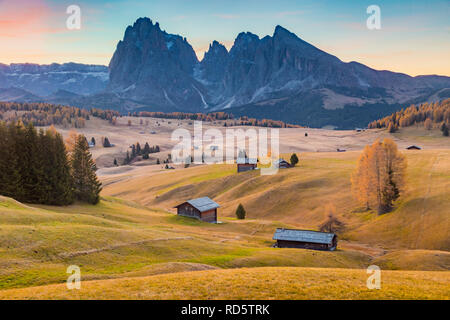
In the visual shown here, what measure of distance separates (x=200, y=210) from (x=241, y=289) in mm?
49956

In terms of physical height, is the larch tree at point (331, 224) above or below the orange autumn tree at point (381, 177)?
below

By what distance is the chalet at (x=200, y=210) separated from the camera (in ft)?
230

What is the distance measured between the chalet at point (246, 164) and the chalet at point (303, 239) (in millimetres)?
57608

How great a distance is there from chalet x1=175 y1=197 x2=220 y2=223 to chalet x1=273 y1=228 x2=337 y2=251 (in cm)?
1900

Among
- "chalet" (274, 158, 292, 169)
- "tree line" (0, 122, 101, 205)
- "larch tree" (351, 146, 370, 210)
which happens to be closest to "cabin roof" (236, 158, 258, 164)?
"chalet" (274, 158, 292, 169)

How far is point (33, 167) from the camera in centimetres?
5575

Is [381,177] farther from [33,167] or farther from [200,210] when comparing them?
[33,167]

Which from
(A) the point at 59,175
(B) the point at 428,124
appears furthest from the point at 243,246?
(B) the point at 428,124

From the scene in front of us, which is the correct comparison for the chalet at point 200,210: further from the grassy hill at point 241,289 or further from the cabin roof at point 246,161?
the grassy hill at point 241,289

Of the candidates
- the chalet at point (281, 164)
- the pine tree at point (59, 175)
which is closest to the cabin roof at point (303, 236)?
the pine tree at point (59, 175)

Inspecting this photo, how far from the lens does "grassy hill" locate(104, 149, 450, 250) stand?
60.2m

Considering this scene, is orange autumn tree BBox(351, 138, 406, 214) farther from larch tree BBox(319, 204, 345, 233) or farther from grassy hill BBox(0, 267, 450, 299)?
grassy hill BBox(0, 267, 450, 299)
